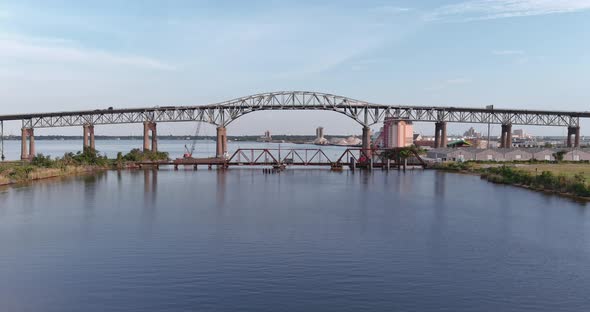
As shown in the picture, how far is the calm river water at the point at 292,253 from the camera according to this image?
20906 millimetres

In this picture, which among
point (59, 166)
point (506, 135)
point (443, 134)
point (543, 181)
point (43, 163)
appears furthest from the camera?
point (506, 135)

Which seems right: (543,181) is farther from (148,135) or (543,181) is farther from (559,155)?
(148,135)

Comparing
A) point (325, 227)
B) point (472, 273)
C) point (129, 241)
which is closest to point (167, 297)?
point (129, 241)

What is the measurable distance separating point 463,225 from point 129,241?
22.0 metres

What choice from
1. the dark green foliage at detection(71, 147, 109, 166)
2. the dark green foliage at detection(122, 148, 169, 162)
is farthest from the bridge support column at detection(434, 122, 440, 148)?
the dark green foliage at detection(71, 147, 109, 166)

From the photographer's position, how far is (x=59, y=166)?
77.2 meters

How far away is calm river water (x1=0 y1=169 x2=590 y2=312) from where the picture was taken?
20.9 metres

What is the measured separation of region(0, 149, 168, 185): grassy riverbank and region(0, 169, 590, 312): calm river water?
1371cm

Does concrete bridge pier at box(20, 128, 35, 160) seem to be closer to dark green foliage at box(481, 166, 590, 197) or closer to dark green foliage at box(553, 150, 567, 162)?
dark green foliage at box(481, 166, 590, 197)

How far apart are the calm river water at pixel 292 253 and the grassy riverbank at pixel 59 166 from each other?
45.0ft

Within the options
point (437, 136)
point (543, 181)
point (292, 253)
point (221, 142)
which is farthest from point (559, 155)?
point (292, 253)

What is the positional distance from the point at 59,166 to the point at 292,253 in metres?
60.0

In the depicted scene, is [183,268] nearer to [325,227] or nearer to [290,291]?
[290,291]

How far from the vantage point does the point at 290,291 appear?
2172cm
